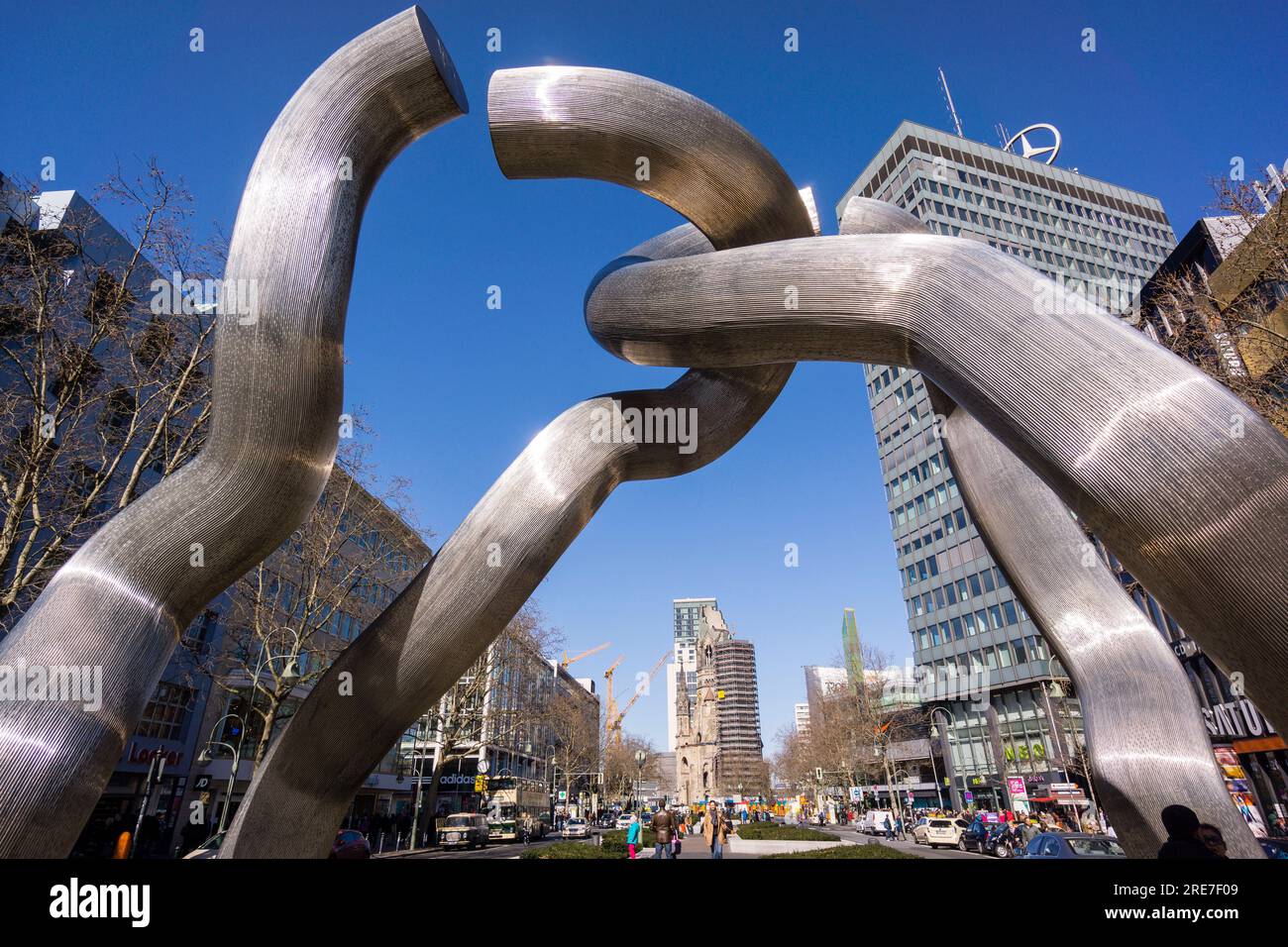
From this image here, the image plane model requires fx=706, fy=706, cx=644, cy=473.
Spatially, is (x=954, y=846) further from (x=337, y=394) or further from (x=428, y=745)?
(x=428, y=745)

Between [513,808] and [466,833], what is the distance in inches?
527

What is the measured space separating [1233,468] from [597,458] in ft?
13.0

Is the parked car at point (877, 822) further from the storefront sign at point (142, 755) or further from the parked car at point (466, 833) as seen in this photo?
the storefront sign at point (142, 755)

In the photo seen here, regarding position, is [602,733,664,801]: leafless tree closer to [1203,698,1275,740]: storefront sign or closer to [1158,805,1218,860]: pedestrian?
[1203,698,1275,740]: storefront sign

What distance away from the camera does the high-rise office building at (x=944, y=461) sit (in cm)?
5288

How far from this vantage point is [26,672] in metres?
4.10

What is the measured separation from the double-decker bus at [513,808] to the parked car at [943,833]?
22.8 m

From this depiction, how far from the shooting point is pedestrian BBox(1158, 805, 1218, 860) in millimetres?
4066

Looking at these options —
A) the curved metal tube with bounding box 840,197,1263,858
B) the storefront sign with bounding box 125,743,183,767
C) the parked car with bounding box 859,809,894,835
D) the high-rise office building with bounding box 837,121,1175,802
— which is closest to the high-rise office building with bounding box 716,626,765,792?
the high-rise office building with bounding box 837,121,1175,802

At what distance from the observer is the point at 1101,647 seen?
17.3 feet

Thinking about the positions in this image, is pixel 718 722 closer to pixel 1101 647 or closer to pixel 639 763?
pixel 639 763

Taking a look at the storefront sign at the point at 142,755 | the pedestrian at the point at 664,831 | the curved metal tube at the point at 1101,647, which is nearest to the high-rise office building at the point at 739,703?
the storefront sign at the point at 142,755
